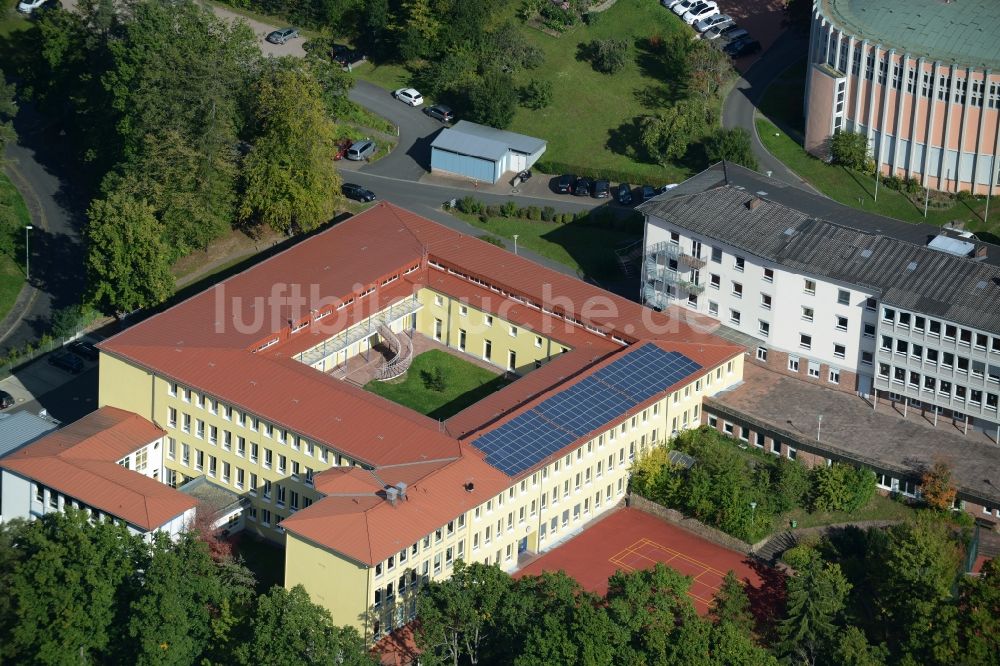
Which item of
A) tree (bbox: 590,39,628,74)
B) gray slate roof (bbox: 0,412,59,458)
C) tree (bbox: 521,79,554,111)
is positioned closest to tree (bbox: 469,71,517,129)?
tree (bbox: 521,79,554,111)

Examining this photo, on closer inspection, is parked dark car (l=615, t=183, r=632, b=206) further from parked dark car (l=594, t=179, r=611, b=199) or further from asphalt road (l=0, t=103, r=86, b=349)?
asphalt road (l=0, t=103, r=86, b=349)

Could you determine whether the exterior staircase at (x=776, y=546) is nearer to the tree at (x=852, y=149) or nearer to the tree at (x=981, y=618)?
the tree at (x=981, y=618)

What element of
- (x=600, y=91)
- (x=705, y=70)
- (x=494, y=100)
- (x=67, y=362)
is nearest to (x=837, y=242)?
(x=705, y=70)

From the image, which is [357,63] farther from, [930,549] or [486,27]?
[930,549]

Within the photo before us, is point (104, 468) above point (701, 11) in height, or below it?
below

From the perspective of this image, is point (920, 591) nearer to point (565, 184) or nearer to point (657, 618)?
point (657, 618)

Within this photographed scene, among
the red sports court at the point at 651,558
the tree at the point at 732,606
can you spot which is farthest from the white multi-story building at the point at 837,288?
the tree at the point at 732,606

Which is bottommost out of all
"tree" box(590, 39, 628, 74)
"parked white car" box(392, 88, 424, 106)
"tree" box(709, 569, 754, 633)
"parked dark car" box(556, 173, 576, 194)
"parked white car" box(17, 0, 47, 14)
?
"tree" box(709, 569, 754, 633)
